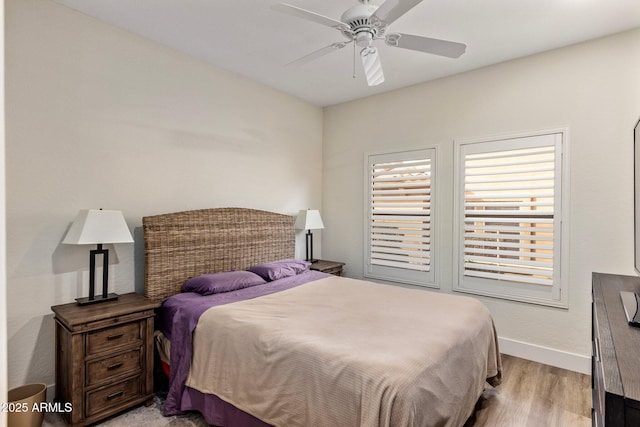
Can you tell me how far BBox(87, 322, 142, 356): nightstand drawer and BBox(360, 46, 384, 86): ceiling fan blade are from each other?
240 centimetres

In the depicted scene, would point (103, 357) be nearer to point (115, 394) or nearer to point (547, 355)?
point (115, 394)

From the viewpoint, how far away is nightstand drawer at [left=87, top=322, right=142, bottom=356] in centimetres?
212

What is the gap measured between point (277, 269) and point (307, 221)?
2.94 feet

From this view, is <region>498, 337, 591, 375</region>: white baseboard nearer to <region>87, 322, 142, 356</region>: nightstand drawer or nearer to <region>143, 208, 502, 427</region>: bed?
<region>143, 208, 502, 427</region>: bed

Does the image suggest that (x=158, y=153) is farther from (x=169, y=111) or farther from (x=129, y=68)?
(x=129, y=68)

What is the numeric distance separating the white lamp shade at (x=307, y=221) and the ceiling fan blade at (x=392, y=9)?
247 cm

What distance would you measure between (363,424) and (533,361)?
2.54m

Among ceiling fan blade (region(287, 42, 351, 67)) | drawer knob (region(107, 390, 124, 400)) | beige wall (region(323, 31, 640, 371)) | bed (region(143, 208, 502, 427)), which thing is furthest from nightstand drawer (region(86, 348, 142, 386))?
beige wall (region(323, 31, 640, 371))

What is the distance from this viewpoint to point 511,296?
3254 mm

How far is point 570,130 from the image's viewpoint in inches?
116

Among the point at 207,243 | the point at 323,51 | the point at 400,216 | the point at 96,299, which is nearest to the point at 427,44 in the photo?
the point at 323,51

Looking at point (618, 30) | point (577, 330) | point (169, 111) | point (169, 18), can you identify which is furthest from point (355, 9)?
point (577, 330)

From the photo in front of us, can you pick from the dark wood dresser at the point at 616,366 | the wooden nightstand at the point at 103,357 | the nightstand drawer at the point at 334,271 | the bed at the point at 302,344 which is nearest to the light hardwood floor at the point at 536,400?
the bed at the point at 302,344

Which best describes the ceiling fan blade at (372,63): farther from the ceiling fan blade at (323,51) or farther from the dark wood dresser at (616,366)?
the dark wood dresser at (616,366)
